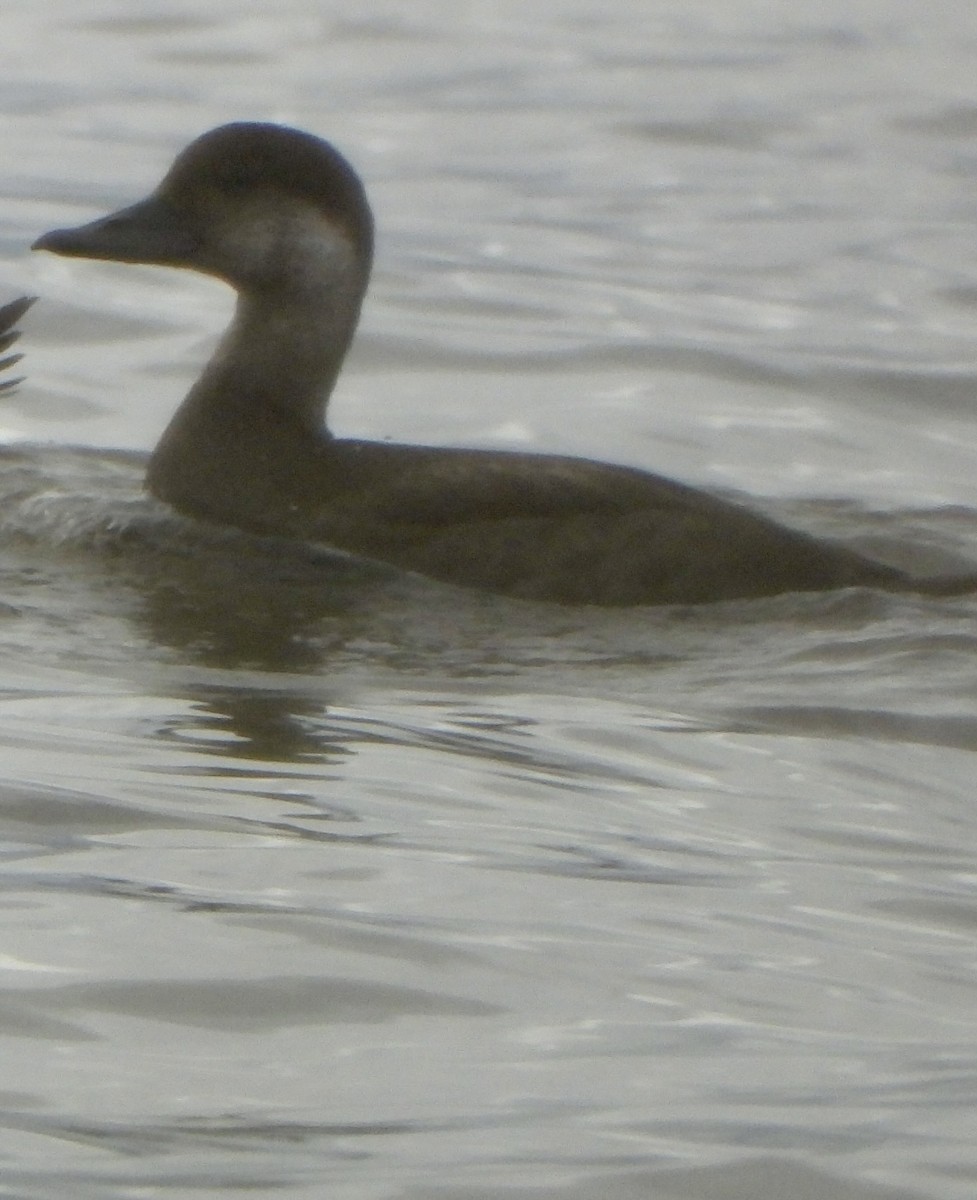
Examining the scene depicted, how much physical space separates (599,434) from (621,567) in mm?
2828

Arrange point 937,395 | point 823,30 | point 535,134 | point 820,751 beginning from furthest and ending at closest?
1. point 823,30
2. point 535,134
3. point 937,395
4. point 820,751

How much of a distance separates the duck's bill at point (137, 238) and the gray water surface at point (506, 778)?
712mm

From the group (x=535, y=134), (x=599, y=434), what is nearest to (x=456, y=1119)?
(x=599, y=434)

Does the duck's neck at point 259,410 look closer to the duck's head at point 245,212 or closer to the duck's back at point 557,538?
the duck's head at point 245,212

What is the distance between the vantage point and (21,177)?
15.1 meters

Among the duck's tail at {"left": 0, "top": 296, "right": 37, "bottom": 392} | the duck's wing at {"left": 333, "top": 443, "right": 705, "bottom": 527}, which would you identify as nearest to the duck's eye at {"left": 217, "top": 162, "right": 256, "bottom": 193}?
the duck's wing at {"left": 333, "top": 443, "right": 705, "bottom": 527}

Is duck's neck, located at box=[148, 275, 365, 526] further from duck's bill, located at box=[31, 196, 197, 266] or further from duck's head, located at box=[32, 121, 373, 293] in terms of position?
duck's bill, located at box=[31, 196, 197, 266]

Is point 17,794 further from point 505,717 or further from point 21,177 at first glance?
point 21,177

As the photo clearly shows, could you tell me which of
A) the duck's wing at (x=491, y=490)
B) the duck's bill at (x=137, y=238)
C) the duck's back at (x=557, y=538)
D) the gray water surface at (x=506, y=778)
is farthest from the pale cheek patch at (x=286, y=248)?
the duck's back at (x=557, y=538)

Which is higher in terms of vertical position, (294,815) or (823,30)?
(823,30)

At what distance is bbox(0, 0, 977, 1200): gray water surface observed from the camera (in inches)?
159

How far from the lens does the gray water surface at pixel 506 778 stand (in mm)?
4031

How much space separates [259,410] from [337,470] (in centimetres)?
52

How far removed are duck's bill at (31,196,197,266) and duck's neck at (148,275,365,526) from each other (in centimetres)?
26
